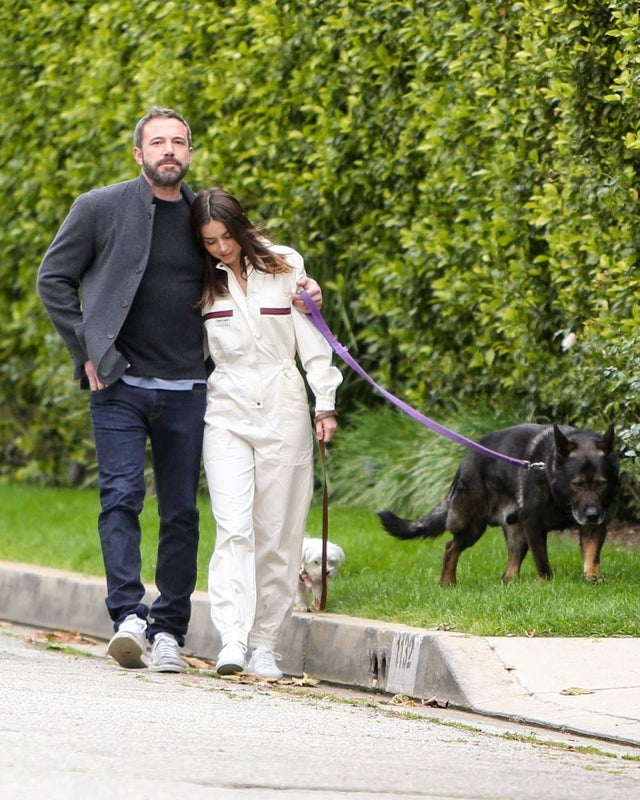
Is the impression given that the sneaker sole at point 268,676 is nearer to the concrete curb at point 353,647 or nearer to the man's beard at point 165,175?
the concrete curb at point 353,647

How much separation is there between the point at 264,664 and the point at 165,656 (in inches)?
15.9

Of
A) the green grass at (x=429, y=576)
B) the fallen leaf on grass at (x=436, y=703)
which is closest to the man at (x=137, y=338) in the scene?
the fallen leaf on grass at (x=436, y=703)

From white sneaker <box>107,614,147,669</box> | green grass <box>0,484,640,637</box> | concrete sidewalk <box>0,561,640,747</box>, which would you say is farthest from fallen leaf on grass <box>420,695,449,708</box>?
white sneaker <box>107,614,147,669</box>

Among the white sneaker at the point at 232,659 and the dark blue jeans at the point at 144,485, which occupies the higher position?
the dark blue jeans at the point at 144,485

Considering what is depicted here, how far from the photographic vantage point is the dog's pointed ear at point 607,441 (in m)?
7.47

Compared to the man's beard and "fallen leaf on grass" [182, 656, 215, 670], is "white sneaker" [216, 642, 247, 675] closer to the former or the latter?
"fallen leaf on grass" [182, 656, 215, 670]

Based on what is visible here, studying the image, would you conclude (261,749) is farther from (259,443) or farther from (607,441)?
(607,441)

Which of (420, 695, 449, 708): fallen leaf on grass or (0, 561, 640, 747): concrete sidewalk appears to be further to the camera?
(420, 695, 449, 708): fallen leaf on grass

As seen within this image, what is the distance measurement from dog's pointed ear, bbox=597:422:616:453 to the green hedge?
0.22 metres

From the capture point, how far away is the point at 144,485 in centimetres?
671

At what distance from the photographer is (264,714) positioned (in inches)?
207

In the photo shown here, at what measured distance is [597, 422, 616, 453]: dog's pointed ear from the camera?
747cm

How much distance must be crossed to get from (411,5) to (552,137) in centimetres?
160

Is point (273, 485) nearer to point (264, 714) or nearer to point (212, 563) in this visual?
point (212, 563)
